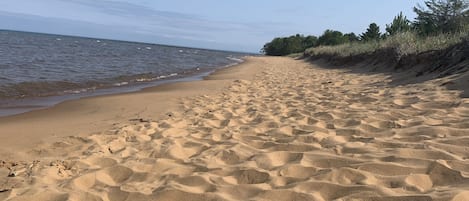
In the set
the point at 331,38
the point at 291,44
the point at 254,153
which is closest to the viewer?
the point at 254,153

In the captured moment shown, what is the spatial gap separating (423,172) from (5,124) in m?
5.65

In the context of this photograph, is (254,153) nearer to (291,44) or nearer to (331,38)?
(331,38)

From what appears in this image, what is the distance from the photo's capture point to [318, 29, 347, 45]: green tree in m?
64.1

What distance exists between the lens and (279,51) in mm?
82625

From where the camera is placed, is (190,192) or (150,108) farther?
(150,108)

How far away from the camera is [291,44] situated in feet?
261

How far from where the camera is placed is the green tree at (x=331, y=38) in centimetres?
6406

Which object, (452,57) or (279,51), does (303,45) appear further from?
(452,57)

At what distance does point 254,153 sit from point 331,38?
2581 inches

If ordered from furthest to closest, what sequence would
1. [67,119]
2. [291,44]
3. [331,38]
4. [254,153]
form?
[291,44], [331,38], [67,119], [254,153]

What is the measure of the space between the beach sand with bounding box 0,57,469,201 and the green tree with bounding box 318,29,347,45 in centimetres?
6016

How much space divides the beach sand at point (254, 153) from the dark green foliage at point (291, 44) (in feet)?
235

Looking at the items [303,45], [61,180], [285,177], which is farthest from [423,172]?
[303,45]

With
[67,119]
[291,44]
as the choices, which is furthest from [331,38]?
[67,119]
